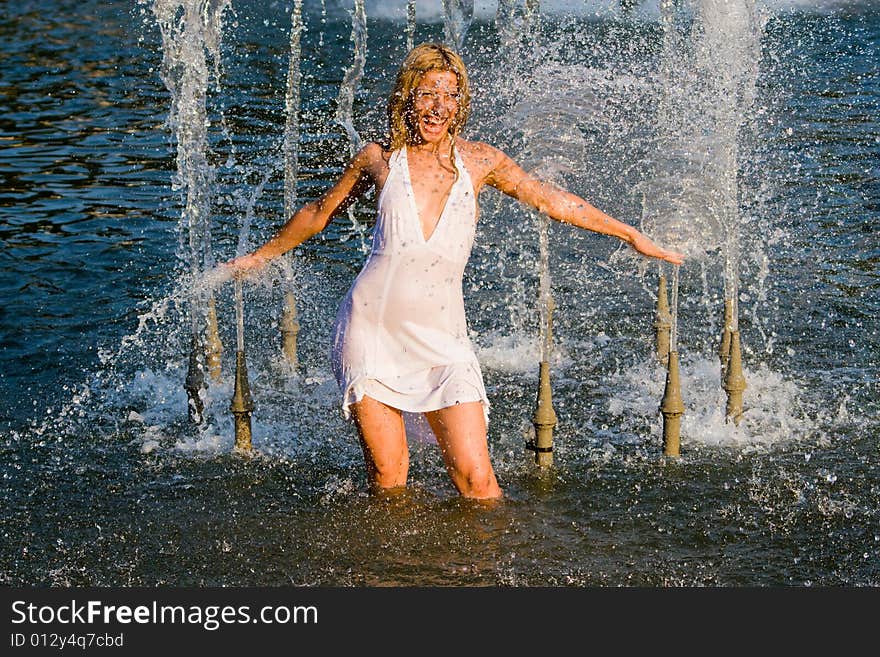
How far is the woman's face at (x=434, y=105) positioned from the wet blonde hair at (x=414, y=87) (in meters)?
0.02

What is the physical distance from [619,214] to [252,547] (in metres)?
6.06

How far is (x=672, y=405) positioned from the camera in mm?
6992

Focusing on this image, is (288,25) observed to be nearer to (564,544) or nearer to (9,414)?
(9,414)

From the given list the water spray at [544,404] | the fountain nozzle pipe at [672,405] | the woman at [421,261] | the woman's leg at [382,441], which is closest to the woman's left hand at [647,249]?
the woman at [421,261]

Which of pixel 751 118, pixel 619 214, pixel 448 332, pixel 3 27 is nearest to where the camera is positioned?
pixel 448 332

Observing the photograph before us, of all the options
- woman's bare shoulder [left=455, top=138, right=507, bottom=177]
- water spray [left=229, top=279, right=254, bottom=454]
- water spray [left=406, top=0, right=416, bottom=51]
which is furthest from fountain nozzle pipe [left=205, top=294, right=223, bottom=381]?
water spray [left=406, top=0, right=416, bottom=51]

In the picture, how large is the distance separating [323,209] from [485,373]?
2776mm

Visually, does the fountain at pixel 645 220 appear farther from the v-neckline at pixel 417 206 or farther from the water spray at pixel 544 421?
the v-neckline at pixel 417 206

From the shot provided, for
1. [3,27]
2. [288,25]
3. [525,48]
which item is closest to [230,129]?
[525,48]

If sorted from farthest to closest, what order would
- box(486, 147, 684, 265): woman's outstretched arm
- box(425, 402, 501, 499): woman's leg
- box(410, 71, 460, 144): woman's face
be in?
1. box(486, 147, 684, 265): woman's outstretched arm
2. box(425, 402, 501, 499): woman's leg
3. box(410, 71, 460, 144): woman's face

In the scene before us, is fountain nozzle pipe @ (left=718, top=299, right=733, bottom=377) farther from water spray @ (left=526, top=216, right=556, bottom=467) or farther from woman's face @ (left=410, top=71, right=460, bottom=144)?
woman's face @ (left=410, top=71, right=460, bottom=144)

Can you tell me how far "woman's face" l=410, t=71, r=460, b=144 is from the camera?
5734 millimetres

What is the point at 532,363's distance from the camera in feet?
28.8

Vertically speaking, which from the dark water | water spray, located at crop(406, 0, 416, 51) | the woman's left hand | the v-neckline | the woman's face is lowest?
the dark water
